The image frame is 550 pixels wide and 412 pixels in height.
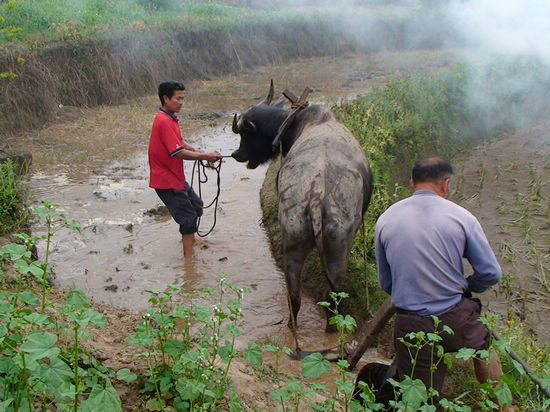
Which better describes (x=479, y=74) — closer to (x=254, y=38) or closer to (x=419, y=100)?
(x=419, y=100)

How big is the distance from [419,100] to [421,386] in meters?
9.09

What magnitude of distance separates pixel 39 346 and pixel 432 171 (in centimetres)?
214

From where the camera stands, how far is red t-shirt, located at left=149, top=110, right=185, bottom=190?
5.54 metres

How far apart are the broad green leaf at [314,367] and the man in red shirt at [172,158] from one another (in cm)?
330

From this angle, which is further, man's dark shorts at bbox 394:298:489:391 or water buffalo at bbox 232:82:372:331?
water buffalo at bbox 232:82:372:331

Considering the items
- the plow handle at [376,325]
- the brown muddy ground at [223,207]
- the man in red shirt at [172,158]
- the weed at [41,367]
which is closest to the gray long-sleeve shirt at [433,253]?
the plow handle at [376,325]

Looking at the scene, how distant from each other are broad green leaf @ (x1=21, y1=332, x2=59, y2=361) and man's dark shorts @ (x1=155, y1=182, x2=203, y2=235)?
3710mm

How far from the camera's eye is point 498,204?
8.37 metres

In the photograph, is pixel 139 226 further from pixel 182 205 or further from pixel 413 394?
pixel 413 394

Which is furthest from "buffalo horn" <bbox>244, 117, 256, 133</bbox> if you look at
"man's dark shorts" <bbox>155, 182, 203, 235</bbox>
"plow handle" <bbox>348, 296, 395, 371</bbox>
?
"plow handle" <bbox>348, 296, 395, 371</bbox>

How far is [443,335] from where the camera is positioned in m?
3.10

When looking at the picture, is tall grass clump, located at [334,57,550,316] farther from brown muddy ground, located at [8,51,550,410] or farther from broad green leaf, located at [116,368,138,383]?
broad green leaf, located at [116,368,138,383]

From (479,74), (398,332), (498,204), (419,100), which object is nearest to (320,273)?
(398,332)

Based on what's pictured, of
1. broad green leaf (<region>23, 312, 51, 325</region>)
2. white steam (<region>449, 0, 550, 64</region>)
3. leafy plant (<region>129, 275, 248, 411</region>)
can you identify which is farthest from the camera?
white steam (<region>449, 0, 550, 64</region>)
